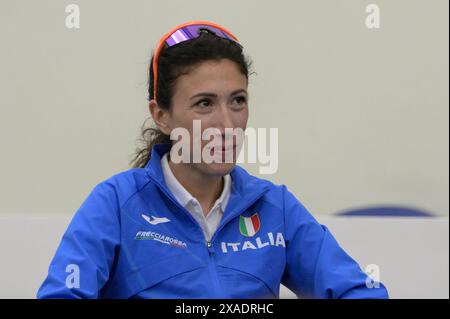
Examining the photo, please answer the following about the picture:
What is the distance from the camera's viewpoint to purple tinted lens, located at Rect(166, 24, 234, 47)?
1.24 meters

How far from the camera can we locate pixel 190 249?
1.18 m

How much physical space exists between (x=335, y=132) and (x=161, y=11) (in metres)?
0.68

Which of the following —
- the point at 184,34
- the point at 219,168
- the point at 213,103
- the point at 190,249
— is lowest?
the point at 190,249

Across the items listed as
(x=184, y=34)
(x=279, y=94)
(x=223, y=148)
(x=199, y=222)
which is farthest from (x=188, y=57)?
(x=279, y=94)

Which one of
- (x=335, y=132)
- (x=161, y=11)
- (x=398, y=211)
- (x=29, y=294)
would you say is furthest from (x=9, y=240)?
(x=398, y=211)

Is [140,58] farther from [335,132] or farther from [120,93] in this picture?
[335,132]

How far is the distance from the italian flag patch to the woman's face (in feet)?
0.32

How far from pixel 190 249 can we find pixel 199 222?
6 centimetres

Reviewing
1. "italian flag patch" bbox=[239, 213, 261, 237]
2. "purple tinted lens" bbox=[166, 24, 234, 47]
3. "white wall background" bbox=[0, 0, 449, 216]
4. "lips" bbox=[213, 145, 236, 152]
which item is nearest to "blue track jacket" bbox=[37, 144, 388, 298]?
"italian flag patch" bbox=[239, 213, 261, 237]

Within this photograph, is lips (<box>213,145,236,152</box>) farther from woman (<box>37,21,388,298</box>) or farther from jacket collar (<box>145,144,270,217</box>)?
jacket collar (<box>145,144,270,217</box>)

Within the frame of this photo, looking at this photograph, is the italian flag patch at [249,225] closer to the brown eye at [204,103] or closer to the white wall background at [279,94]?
the brown eye at [204,103]

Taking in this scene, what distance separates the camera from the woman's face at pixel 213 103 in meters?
1.19

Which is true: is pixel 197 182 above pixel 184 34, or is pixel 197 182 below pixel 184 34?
below

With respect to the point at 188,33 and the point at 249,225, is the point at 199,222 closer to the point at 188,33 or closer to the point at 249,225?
the point at 249,225
